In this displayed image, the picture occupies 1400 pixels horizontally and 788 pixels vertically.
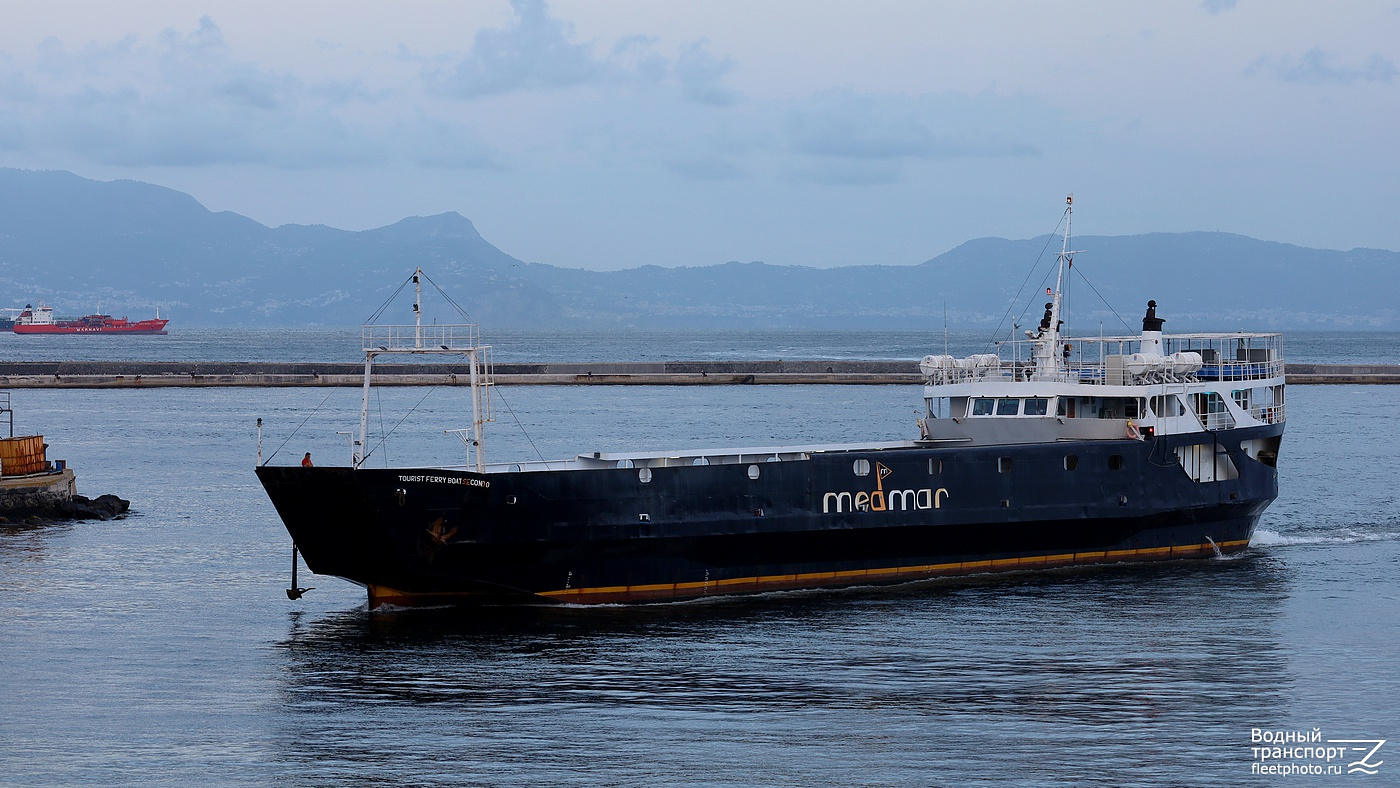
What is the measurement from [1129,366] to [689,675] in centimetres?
1623

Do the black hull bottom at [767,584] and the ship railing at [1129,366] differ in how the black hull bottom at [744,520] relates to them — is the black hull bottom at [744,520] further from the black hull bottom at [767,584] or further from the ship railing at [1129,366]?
the ship railing at [1129,366]

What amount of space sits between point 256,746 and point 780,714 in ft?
25.1

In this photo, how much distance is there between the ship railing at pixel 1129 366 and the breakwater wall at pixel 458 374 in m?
80.4

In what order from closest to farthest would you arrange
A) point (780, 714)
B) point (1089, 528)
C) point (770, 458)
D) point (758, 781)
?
point (758, 781), point (780, 714), point (770, 458), point (1089, 528)

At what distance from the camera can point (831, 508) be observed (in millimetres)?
29859

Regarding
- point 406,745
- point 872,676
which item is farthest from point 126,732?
point 872,676

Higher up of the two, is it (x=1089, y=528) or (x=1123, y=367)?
(x=1123, y=367)

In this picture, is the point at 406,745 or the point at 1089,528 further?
the point at 1089,528

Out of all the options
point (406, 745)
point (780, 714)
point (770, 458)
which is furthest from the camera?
point (770, 458)

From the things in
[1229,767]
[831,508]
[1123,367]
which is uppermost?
[1123,367]

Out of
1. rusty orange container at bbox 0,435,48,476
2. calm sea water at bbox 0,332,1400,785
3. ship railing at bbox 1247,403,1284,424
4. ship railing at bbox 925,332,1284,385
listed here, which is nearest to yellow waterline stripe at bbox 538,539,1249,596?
calm sea water at bbox 0,332,1400,785

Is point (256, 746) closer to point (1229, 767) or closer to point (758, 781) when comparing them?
point (758, 781)

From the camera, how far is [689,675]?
2338 cm

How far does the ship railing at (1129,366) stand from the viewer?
34.4m
